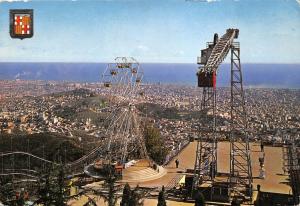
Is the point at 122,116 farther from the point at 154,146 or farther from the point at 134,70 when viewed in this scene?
the point at 154,146

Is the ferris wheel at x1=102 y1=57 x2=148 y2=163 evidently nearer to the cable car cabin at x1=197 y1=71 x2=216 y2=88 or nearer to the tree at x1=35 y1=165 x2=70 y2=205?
the cable car cabin at x1=197 y1=71 x2=216 y2=88

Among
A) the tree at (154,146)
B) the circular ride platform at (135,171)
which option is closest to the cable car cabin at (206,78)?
the circular ride platform at (135,171)

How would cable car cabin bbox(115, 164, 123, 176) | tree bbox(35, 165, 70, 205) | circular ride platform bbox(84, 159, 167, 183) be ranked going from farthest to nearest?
circular ride platform bbox(84, 159, 167, 183) → cable car cabin bbox(115, 164, 123, 176) → tree bbox(35, 165, 70, 205)

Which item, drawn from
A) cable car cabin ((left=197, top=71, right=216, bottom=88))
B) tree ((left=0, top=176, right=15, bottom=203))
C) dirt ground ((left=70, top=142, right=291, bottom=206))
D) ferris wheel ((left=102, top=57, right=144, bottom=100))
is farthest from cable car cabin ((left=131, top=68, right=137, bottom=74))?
tree ((left=0, top=176, right=15, bottom=203))

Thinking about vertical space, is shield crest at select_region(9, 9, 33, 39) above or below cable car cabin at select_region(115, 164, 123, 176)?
above

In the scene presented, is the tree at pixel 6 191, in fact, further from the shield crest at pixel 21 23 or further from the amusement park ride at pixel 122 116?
the shield crest at pixel 21 23

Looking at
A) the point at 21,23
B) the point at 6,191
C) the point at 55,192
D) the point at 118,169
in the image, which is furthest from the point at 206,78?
the point at 55,192
